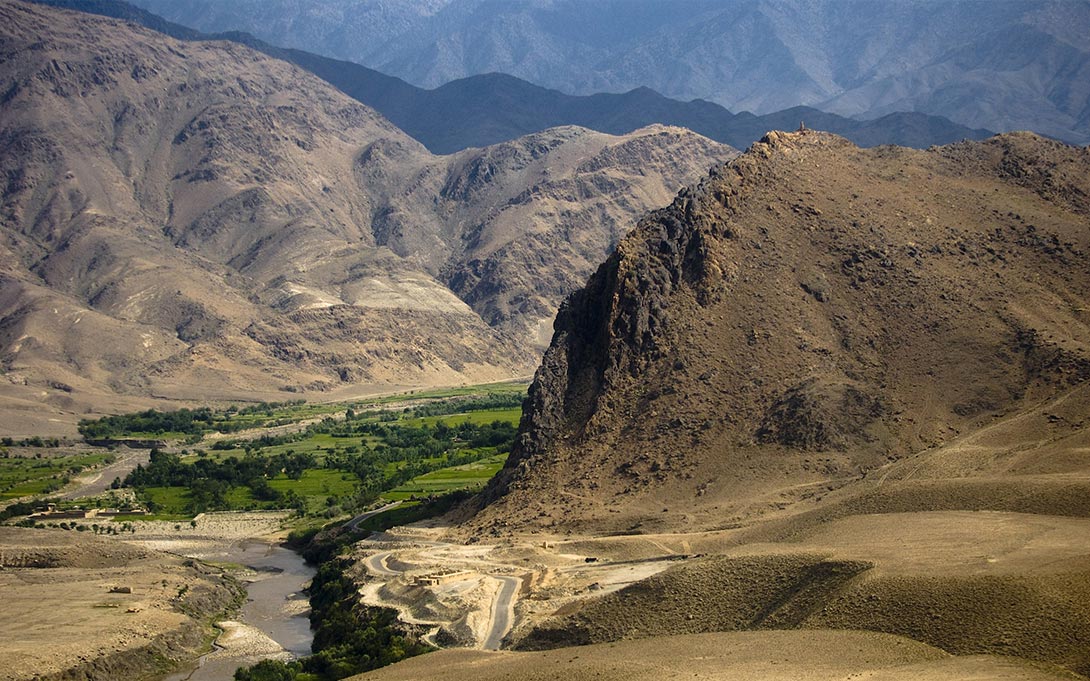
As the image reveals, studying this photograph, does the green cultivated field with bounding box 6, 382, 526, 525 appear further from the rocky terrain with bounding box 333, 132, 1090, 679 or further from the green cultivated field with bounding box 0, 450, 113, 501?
the rocky terrain with bounding box 333, 132, 1090, 679

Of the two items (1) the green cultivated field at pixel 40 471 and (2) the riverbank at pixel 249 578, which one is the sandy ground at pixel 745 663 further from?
(1) the green cultivated field at pixel 40 471

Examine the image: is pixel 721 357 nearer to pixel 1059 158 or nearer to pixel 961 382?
pixel 961 382

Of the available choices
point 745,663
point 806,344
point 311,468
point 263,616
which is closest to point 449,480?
point 311,468

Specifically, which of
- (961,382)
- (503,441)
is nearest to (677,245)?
(961,382)

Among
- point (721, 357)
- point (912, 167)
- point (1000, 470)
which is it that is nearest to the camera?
point (1000, 470)

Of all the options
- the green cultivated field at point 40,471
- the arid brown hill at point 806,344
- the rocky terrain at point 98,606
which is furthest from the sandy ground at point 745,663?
the green cultivated field at point 40,471
